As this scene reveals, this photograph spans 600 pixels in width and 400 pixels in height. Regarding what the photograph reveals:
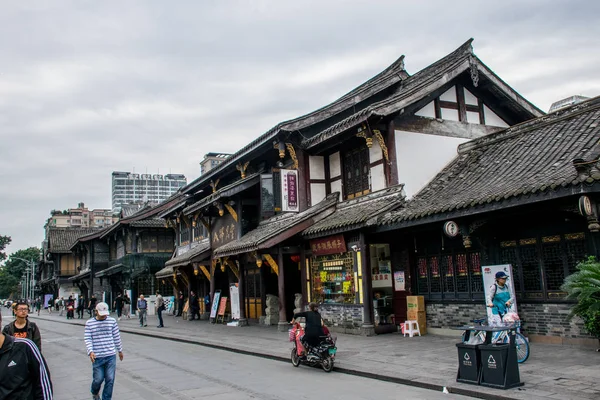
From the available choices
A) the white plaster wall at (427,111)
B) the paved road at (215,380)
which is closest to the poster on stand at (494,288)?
the paved road at (215,380)

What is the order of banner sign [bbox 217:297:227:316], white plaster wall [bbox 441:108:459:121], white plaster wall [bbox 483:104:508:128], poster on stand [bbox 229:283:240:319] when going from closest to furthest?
1. white plaster wall [bbox 441:108:459:121]
2. white plaster wall [bbox 483:104:508:128]
3. poster on stand [bbox 229:283:240:319]
4. banner sign [bbox 217:297:227:316]

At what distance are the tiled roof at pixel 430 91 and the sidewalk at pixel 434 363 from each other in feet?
20.7

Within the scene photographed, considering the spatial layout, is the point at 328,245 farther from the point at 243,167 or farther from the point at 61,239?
the point at 61,239

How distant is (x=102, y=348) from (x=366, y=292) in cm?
878

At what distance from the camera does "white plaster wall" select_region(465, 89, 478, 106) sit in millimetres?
17844

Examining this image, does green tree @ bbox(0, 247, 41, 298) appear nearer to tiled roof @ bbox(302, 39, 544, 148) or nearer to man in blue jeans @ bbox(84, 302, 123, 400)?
tiled roof @ bbox(302, 39, 544, 148)

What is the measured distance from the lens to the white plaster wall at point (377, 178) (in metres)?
16.4

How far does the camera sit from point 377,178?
16609 millimetres

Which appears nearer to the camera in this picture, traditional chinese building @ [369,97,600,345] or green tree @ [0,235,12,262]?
traditional chinese building @ [369,97,600,345]

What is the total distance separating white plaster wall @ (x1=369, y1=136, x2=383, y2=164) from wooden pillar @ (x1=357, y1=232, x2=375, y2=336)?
2.69 m

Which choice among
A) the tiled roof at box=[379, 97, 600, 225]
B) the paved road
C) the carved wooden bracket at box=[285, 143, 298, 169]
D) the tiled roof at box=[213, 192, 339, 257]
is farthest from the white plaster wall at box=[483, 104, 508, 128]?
the paved road

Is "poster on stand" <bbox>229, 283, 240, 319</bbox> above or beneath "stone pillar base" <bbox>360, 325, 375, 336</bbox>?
above

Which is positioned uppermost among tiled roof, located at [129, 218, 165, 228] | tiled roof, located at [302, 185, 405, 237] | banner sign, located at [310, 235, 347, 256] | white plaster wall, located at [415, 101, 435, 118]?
white plaster wall, located at [415, 101, 435, 118]

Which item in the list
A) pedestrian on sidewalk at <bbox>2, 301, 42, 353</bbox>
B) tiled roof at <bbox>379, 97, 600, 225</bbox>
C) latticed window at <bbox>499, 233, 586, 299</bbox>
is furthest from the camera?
latticed window at <bbox>499, 233, 586, 299</bbox>
